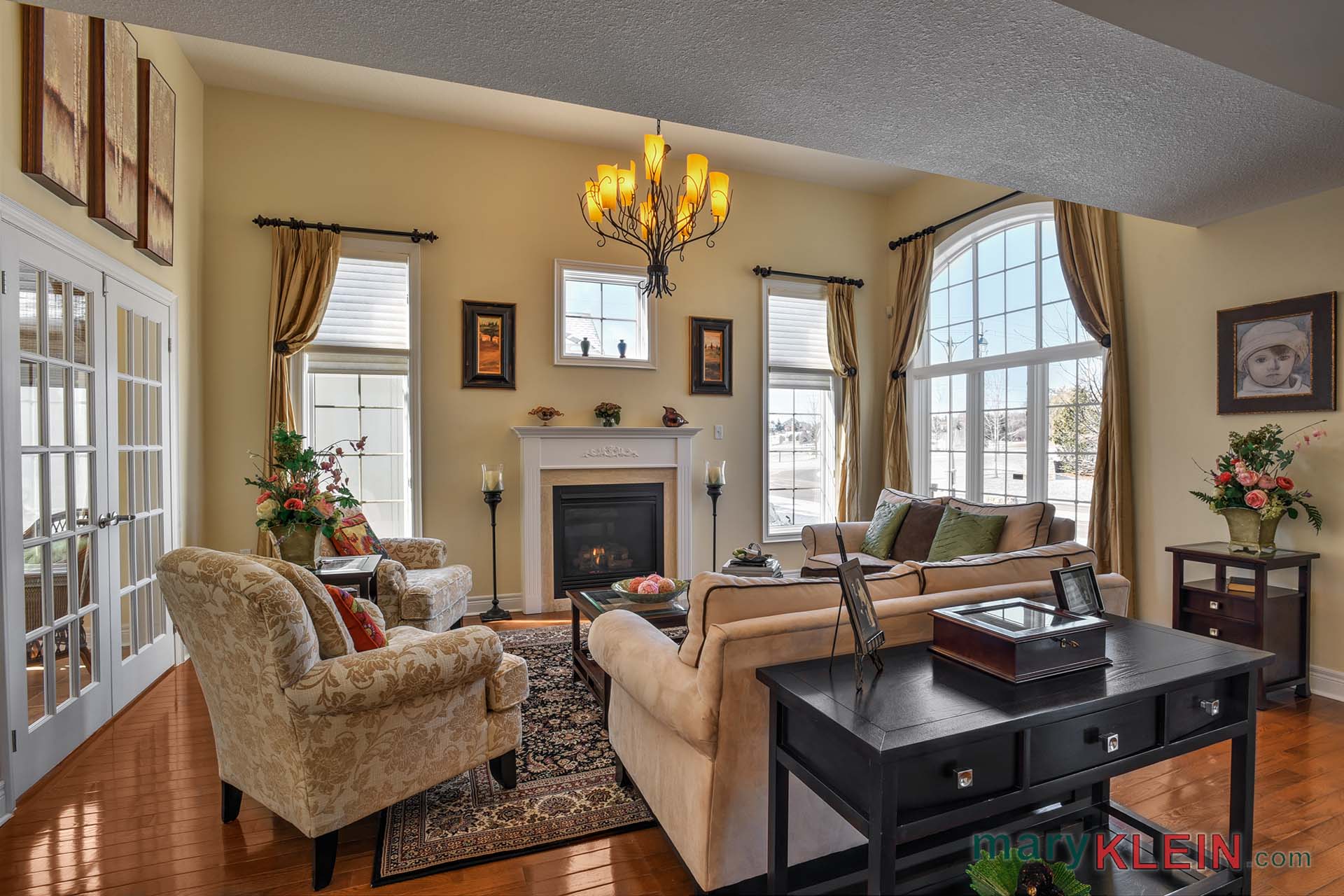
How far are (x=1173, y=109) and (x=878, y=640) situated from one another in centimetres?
241

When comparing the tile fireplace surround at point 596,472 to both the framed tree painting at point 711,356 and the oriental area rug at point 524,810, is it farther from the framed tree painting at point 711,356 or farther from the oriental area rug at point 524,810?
the oriental area rug at point 524,810

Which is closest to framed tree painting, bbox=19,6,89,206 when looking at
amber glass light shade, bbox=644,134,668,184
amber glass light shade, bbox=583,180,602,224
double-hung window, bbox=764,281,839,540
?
amber glass light shade, bbox=583,180,602,224

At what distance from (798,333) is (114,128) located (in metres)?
4.78

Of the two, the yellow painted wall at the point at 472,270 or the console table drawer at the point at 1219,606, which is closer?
the console table drawer at the point at 1219,606

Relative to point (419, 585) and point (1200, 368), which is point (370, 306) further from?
point (1200, 368)

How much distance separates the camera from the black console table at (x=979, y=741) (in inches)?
51.5

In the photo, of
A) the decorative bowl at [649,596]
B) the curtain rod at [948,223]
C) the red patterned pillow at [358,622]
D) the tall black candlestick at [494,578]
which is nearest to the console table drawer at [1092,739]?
the red patterned pillow at [358,622]

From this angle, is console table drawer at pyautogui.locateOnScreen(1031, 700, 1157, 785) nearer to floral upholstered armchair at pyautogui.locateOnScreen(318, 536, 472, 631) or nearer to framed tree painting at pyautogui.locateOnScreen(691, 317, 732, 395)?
floral upholstered armchair at pyautogui.locateOnScreen(318, 536, 472, 631)

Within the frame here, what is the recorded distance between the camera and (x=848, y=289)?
6027mm

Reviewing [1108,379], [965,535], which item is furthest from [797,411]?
[1108,379]

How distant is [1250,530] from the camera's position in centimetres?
332

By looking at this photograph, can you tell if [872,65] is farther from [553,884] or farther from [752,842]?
[553,884]

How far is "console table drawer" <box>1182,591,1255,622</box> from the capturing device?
3188mm

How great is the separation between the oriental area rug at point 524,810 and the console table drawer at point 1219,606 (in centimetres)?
303
